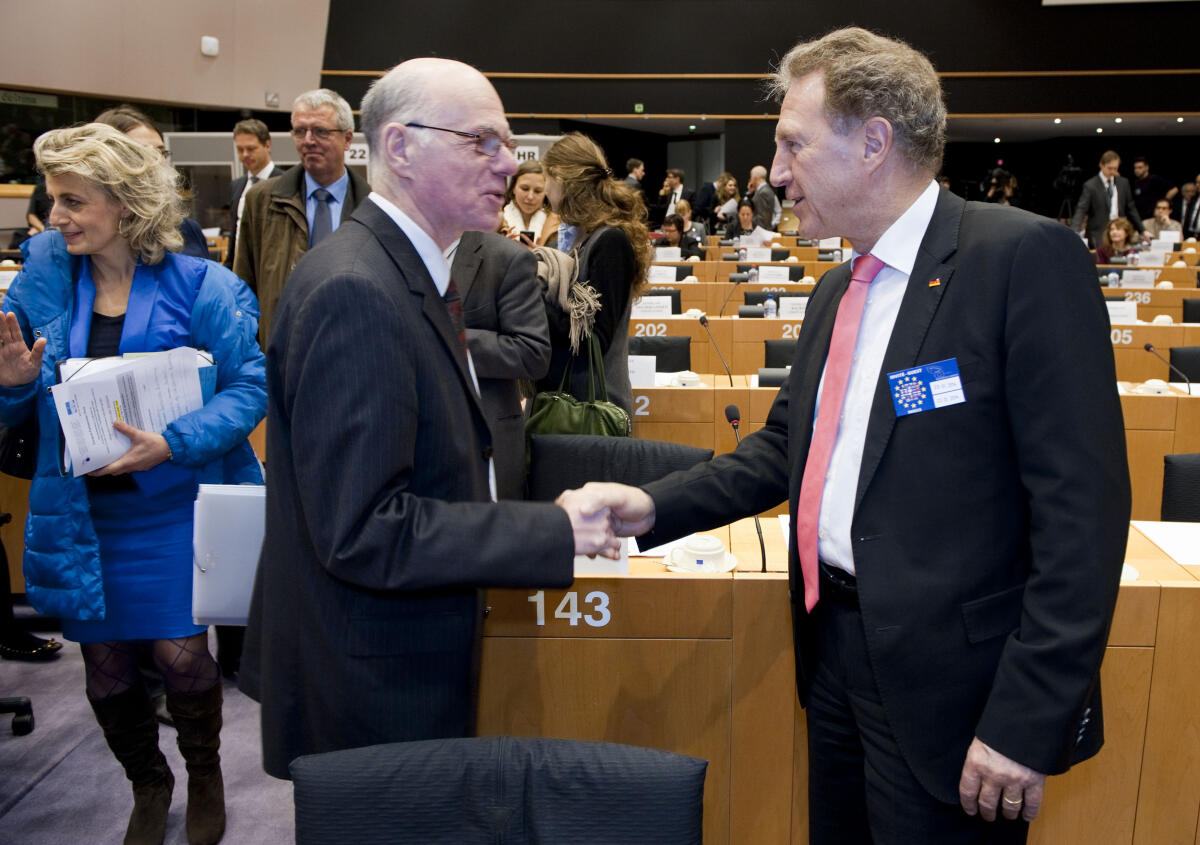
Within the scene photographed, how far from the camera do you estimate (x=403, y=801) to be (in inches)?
44.5

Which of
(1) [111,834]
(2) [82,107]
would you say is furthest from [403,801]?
(2) [82,107]

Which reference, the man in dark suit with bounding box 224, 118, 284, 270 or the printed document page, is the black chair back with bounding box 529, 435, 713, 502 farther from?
the man in dark suit with bounding box 224, 118, 284, 270

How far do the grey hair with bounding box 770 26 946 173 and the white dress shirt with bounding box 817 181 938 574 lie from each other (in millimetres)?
69

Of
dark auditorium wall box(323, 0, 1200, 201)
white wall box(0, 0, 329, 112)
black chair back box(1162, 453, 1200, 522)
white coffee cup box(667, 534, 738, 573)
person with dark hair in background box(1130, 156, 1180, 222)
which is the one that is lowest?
white coffee cup box(667, 534, 738, 573)

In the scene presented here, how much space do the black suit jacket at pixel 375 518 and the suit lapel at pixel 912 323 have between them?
40 cm

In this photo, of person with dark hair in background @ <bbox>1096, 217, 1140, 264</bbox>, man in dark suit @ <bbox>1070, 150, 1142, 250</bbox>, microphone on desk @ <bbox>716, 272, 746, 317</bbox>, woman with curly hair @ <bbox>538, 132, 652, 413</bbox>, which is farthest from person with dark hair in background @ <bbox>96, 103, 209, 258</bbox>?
man in dark suit @ <bbox>1070, 150, 1142, 250</bbox>

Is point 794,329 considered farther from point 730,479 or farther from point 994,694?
point 994,694

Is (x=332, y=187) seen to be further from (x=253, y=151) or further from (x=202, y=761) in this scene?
(x=202, y=761)

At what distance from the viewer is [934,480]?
4.08ft

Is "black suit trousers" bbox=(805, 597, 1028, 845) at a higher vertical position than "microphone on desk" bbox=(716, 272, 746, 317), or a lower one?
lower

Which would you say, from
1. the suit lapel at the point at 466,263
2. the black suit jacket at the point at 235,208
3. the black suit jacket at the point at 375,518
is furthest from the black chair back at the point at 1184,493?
the black suit jacket at the point at 235,208

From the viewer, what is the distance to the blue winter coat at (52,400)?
2.13 m

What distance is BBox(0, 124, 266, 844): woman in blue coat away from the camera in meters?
2.12

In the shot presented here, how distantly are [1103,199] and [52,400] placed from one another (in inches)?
483
